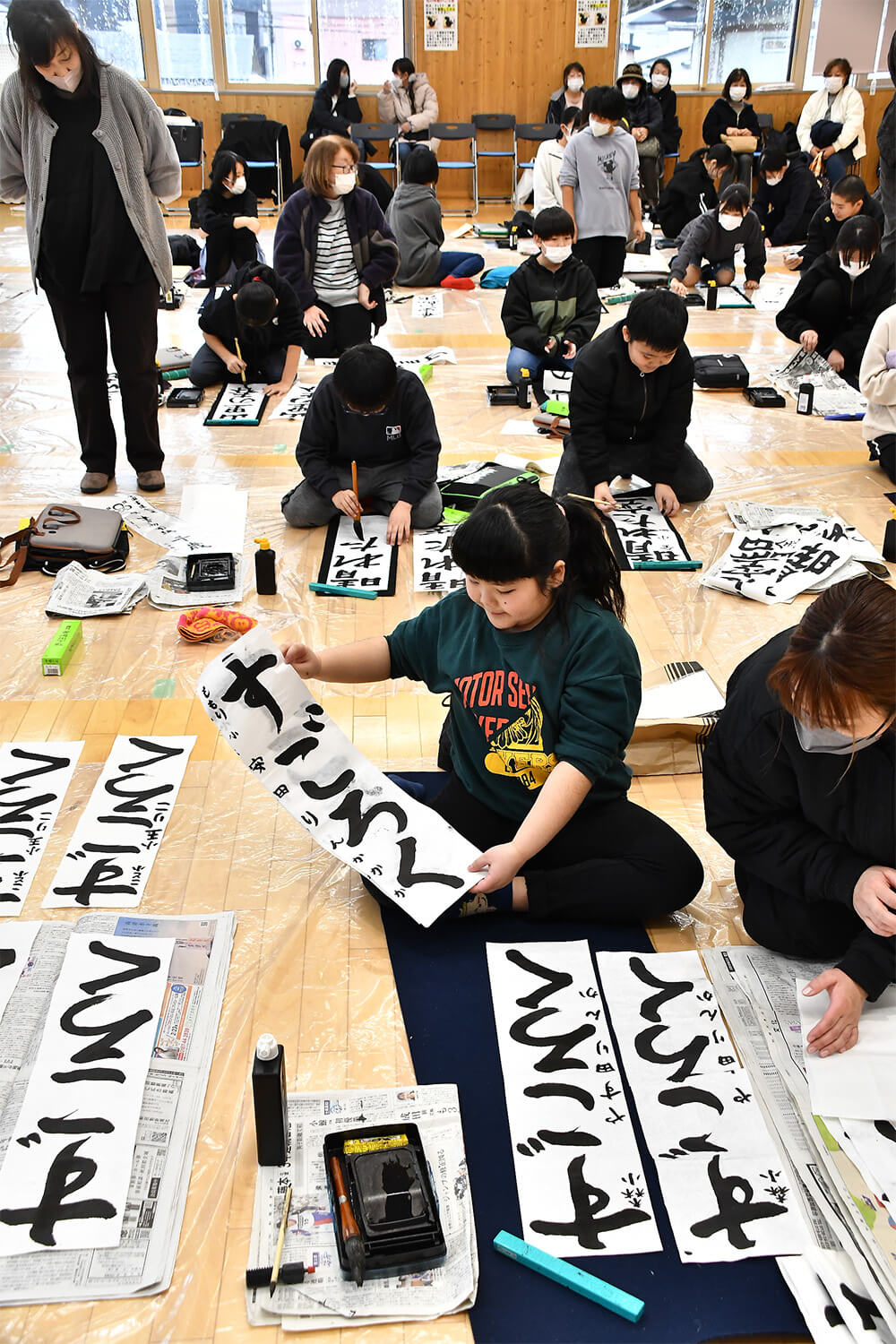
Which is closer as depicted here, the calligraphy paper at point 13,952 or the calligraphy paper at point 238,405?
the calligraphy paper at point 13,952

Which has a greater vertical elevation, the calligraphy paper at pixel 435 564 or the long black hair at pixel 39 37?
the long black hair at pixel 39 37

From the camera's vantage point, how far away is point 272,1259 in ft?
4.92

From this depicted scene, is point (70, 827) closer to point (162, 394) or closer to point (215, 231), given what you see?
point (162, 394)

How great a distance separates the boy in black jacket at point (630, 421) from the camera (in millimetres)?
3639

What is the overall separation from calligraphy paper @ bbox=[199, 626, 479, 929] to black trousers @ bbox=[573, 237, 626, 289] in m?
4.96

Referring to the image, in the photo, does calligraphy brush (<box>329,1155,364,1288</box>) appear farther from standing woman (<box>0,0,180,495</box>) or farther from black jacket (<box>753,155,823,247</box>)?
black jacket (<box>753,155,823,247</box>)

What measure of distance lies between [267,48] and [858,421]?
7.70m

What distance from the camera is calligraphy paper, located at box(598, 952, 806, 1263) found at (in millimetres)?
1559

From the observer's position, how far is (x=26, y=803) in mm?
2396

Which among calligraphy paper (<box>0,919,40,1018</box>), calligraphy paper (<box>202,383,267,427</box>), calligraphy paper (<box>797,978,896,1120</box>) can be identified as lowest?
calligraphy paper (<box>0,919,40,1018</box>)

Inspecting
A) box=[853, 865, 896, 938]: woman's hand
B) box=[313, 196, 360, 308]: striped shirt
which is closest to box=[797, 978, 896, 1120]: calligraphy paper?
box=[853, 865, 896, 938]: woman's hand

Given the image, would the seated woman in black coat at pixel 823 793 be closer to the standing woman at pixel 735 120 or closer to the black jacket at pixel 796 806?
the black jacket at pixel 796 806

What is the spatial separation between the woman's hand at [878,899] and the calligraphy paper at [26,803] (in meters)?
1.45

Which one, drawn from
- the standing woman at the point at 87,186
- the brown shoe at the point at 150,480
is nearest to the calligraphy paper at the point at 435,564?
the brown shoe at the point at 150,480
